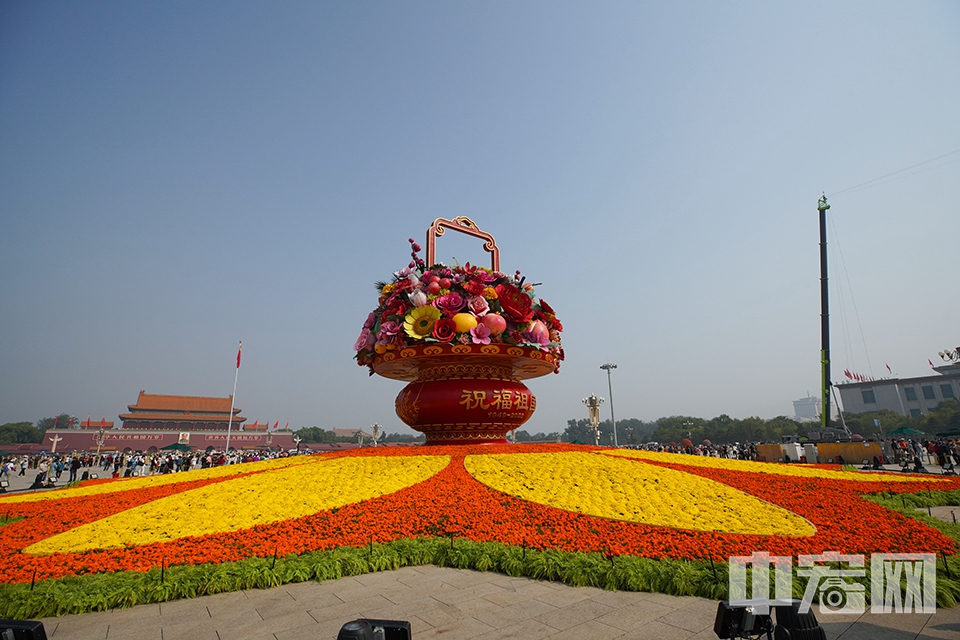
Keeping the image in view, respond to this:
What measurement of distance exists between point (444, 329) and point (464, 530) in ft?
20.1

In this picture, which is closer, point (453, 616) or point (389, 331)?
point (453, 616)

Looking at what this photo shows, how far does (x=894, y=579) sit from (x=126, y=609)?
7.95m

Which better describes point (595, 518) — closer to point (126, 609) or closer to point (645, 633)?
point (645, 633)

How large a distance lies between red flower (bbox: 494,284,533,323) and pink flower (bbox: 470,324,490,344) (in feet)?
3.48

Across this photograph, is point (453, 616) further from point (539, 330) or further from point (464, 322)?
point (539, 330)

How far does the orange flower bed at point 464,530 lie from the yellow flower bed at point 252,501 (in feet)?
0.85

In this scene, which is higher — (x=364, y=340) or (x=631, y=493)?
(x=364, y=340)

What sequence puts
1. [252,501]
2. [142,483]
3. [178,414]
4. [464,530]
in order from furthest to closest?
[178,414] < [142,483] < [252,501] < [464,530]

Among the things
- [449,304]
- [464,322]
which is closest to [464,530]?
[464,322]

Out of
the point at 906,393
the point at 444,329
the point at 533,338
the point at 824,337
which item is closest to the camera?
the point at 444,329

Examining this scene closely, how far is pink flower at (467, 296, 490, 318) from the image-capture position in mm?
12719

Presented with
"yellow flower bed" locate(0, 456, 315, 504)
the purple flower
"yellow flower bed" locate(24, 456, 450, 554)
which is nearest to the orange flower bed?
"yellow flower bed" locate(24, 456, 450, 554)

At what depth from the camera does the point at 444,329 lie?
12164 millimetres

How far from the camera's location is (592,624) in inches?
160
